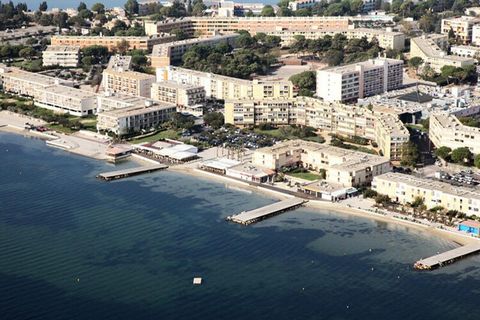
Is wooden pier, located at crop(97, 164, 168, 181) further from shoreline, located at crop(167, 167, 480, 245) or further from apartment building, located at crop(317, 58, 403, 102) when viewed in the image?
apartment building, located at crop(317, 58, 403, 102)

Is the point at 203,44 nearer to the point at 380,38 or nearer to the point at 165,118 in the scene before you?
the point at 380,38

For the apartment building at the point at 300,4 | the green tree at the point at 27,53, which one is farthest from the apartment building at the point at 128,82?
the apartment building at the point at 300,4

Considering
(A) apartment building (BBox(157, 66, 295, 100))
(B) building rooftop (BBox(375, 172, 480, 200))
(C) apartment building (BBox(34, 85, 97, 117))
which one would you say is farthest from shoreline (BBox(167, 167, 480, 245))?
(C) apartment building (BBox(34, 85, 97, 117))

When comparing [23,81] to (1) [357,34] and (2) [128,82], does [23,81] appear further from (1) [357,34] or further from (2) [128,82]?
(1) [357,34]

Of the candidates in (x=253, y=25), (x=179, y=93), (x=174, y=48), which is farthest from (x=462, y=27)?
(x=179, y=93)

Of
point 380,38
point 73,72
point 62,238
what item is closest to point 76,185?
point 62,238
